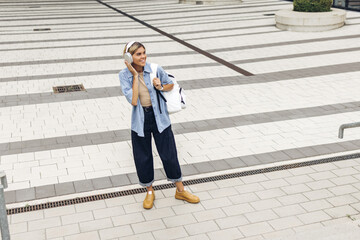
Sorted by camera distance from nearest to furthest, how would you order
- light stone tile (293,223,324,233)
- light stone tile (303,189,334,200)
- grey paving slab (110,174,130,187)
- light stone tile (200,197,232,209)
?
1. light stone tile (293,223,324,233)
2. light stone tile (200,197,232,209)
3. light stone tile (303,189,334,200)
4. grey paving slab (110,174,130,187)

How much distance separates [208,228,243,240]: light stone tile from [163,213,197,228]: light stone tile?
33 centimetres

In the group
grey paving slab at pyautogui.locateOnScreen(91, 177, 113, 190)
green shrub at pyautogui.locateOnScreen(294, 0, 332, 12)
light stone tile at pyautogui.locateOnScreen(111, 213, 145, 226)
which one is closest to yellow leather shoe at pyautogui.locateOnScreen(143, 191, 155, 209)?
light stone tile at pyautogui.locateOnScreen(111, 213, 145, 226)

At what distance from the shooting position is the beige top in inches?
205

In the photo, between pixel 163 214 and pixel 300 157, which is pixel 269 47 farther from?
pixel 163 214

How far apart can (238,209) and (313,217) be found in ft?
2.59

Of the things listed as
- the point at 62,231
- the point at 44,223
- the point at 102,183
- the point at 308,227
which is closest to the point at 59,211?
the point at 44,223

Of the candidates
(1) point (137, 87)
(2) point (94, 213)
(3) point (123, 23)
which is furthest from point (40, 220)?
(3) point (123, 23)

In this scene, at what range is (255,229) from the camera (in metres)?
4.96

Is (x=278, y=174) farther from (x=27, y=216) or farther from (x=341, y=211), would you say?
(x=27, y=216)

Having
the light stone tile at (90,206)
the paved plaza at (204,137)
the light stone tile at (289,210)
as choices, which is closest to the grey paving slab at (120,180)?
the paved plaza at (204,137)

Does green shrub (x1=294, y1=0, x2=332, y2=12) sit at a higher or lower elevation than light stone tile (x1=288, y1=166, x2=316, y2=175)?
higher

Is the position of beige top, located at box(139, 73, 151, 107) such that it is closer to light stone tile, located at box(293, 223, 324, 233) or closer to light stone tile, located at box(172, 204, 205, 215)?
light stone tile, located at box(172, 204, 205, 215)

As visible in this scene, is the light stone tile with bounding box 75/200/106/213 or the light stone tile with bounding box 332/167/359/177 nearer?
the light stone tile with bounding box 75/200/106/213

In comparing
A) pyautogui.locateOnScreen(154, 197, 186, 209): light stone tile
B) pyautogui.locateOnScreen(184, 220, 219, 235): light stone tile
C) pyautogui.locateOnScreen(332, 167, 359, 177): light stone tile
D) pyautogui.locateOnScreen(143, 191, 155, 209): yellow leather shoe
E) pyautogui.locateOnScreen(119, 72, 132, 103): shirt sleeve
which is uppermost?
pyautogui.locateOnScreen(119, 72, 132, 103): shirt sleeve
